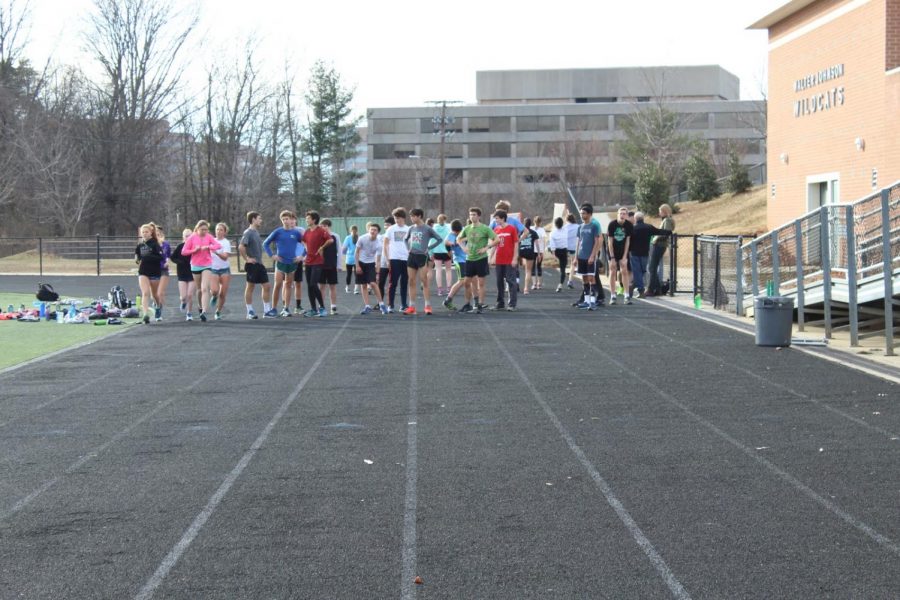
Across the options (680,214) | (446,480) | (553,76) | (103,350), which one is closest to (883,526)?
(446,480)

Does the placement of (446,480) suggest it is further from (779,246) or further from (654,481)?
(779,246)

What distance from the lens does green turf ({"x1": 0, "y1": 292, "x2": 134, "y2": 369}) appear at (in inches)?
620

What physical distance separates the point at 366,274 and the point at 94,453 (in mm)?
13601

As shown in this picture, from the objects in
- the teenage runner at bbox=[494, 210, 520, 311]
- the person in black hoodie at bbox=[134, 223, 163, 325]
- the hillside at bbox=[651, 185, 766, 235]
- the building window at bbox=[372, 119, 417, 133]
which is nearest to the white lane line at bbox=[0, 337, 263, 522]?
the person in black hoodie at bbox=[134, 223, 163, 325]

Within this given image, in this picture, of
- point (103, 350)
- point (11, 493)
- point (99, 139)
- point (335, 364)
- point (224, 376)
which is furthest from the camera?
point (99, 139)

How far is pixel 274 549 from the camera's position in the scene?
237 inches

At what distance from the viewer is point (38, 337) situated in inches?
714

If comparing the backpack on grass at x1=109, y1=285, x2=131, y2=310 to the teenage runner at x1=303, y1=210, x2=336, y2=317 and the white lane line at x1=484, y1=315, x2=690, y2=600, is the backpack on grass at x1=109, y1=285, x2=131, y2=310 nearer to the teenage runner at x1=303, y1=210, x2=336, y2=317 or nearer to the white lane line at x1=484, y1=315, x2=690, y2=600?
the teenage runner at x1=303, y1=210, x2=336, y2=317

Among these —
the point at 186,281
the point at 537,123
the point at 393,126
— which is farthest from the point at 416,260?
the point at 393,126

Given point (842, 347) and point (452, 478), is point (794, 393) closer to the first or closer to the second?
point (842, 347)

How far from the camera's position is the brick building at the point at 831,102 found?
86.7 feet

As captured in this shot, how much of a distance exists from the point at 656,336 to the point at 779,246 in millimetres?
2736

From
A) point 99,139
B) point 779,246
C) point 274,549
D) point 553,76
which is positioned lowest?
point 274,549

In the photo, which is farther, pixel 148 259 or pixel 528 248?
pixel 528 248
